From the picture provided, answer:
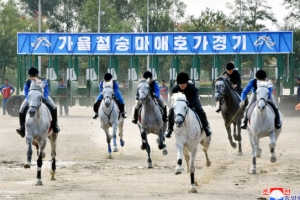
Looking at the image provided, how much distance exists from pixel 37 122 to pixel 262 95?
492cm

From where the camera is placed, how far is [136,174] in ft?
59.6

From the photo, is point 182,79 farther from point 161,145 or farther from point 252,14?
point 252,14

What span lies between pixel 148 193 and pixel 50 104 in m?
3.98

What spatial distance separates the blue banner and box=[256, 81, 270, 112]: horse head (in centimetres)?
2599

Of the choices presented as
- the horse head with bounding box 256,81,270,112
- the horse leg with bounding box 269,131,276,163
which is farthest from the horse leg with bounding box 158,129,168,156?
the horse head with bounding box 256,81,270,112

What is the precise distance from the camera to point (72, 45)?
46594 millimetres

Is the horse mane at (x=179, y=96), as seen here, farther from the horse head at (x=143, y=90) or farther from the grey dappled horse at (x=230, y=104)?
the grey dappled horse at (x=230, y=104)

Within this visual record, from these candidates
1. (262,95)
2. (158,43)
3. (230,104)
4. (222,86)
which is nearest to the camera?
(262,95)

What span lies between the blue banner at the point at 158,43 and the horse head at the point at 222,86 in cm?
2080

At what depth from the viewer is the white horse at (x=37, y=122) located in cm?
1619

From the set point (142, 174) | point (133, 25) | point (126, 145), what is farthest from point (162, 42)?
point (133, 25)

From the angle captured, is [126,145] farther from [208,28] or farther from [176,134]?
[208,28]

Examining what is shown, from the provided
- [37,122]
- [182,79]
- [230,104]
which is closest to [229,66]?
[230,104]

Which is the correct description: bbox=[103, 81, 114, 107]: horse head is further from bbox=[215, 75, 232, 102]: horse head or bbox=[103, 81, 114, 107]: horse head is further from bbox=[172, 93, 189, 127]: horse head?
bbox=[172, 93, 189, 127]: horse head
